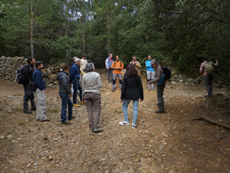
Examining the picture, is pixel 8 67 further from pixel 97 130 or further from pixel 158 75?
pixel 158 75

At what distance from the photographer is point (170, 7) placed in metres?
5.62

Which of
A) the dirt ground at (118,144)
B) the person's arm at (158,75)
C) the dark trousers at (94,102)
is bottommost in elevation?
the dirt ground at (118,144)

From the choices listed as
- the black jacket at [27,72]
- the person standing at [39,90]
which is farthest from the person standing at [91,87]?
the black jacket at [27,72]

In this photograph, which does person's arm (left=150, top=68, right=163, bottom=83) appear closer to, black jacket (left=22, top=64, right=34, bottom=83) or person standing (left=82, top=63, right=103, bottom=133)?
person standing (left=82, top=63, right=103, bottom=133)

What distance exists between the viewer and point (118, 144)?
4371 mm

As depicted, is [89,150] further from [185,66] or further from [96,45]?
[96,45]

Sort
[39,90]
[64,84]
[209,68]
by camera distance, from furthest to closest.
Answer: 1. [209,68]
2. [39,90]
3. [64,84]

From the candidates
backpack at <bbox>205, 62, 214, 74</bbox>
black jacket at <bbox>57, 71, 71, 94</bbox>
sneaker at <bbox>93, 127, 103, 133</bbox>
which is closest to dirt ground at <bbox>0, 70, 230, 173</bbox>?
sneaker at <bbox>93, 127, 103, 133</bbox>

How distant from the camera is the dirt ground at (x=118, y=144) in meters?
3.49

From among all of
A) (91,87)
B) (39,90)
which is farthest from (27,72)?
(91,87)

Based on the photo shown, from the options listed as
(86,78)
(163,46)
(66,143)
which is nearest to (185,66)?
(163,46)

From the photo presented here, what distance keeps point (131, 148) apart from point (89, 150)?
43.2 inches

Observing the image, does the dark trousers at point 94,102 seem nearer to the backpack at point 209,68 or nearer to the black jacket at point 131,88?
the black jacket at point 131,88

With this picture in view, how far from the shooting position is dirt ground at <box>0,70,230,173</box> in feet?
11.5
